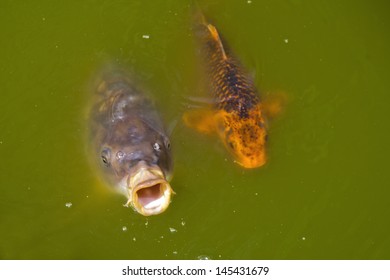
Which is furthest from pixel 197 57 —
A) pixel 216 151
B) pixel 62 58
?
pixel 62 58

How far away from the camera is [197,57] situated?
15.4ft

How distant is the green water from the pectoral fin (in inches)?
3.0

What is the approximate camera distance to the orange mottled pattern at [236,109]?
4.09 m

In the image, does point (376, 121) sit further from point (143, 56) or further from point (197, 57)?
point (143, 56)

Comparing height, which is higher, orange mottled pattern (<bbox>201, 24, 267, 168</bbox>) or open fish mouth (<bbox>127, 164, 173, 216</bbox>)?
orange mottled pattern (<bbox>201, 24, 267, 168</bbox>)

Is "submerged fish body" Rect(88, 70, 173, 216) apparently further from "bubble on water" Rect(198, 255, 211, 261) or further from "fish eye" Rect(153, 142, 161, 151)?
"bubble on water" Rect(198, 255, 211, 261)

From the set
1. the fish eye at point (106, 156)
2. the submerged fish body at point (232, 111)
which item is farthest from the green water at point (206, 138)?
the fish eye at point (106, 156)

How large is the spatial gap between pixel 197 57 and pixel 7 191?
5.77ft

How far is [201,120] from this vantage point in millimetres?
4434

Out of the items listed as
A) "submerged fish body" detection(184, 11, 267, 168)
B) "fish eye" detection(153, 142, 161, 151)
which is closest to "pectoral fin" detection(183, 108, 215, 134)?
"submerged fish body" detection(184, 11, 267, 168)

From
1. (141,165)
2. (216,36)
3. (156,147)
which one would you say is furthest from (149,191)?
(216,36)

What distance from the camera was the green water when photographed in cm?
422

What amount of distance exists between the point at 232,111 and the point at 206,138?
386mm

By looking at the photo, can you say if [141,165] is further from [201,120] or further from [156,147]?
[201,120]
